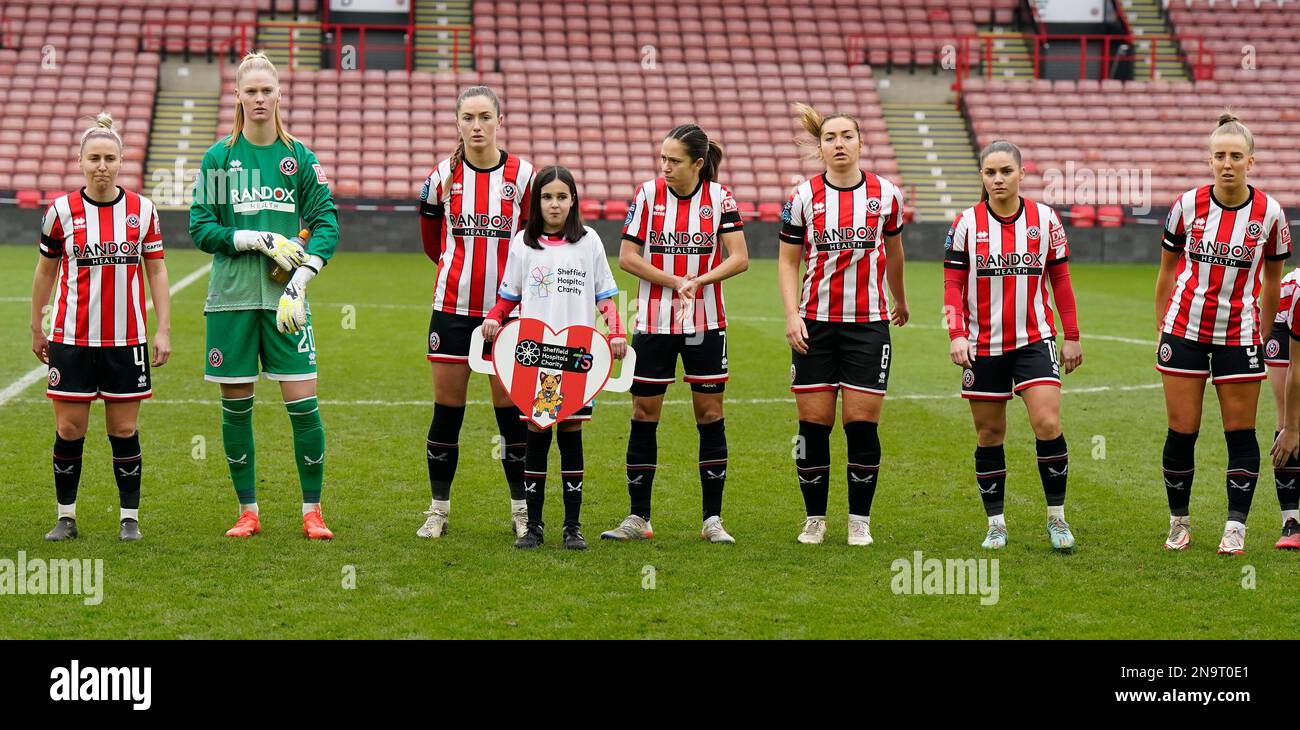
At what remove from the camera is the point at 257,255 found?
241 inches

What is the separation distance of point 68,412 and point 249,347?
2.62 feet

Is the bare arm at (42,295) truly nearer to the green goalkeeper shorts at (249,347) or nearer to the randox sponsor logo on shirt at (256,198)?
the green goalkeeper shorts at (249,347)

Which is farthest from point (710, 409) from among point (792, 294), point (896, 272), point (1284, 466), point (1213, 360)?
point (1284, 466)

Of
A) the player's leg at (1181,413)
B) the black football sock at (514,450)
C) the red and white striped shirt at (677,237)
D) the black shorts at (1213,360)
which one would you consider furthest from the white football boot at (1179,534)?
the black football sock at (514,450)

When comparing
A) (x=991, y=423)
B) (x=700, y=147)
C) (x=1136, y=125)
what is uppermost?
(x=1136, y=125)

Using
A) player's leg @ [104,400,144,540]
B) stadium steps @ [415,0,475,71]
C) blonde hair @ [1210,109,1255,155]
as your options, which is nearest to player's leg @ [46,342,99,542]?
player's leg @ [104,400,144,540]

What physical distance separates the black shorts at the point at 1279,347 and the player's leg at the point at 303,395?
14.1 feet

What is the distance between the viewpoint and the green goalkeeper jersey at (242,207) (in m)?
6.07

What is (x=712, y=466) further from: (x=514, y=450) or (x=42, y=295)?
(x=42, y=295)

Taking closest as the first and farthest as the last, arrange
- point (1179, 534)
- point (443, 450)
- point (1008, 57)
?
point (1179, 534) < point (443, 450) < point (1008, 57)

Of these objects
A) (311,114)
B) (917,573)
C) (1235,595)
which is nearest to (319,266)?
(917,573)

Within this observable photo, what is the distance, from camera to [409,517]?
6.71 metres

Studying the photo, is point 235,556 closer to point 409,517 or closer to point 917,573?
point 409,517

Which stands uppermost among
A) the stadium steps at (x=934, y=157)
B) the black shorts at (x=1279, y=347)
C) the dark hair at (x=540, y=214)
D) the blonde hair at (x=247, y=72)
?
the stadium steps at (x=934, y=157)
